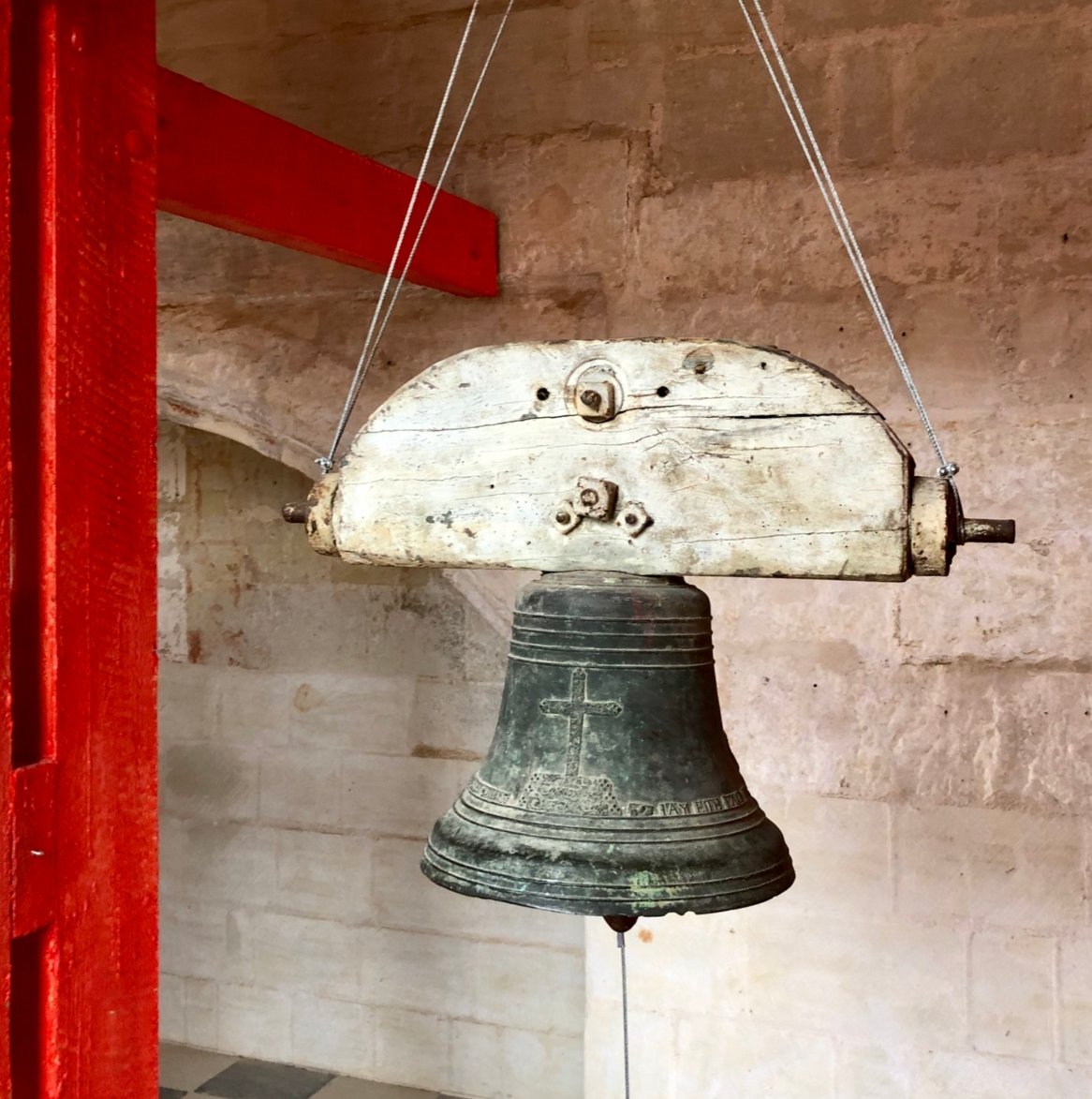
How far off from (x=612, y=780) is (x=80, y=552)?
57cm

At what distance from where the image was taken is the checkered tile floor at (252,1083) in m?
3.23

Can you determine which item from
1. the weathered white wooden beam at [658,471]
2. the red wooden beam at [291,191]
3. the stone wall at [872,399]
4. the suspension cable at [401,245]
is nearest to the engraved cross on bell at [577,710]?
the weathered white wooden beam at [658,471]

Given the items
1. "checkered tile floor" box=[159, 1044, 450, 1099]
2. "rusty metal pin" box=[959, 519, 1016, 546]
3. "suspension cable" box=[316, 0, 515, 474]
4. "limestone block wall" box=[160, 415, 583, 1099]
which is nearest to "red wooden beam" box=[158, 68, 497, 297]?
"suspension cable" box=[316, 0, 515, 474]

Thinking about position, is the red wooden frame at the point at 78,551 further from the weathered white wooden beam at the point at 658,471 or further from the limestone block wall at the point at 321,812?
the limestone block wall at the point at 321,812

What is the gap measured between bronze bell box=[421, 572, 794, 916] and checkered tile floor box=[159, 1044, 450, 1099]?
7.44 feet

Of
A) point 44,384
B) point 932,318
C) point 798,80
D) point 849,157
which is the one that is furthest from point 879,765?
point 44,384

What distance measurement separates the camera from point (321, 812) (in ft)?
11.0

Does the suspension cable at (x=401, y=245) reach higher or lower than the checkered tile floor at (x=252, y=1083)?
higher

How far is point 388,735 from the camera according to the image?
3283 mm

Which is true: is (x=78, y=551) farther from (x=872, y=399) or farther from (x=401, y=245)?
(x=872, y=399)

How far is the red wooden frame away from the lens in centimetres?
119

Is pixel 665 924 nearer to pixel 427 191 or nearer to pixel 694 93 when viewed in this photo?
pixel 427 191

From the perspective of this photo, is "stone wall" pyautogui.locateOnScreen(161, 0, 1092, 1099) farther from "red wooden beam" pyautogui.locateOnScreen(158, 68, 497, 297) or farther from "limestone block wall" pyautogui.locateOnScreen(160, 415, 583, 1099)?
"limestone block wall" pyautogui.locateOnScreen(160, 415, 583, 1099)

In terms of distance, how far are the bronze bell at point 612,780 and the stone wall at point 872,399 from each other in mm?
996
